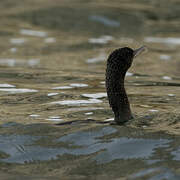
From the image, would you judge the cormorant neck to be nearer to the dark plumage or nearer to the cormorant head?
the dark plumage

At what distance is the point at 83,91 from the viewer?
9367 millimetres

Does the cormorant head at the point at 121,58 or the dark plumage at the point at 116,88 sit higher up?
the cormorant head at the point at 121,58

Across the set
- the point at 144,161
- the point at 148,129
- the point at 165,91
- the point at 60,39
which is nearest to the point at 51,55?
the point at 60,39

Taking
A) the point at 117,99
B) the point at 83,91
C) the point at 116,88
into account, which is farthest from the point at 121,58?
the point at 83,91

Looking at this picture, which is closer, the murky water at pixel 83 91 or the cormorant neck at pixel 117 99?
the murky water at pixel 83 91

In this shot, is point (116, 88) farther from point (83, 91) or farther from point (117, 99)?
point (83, 91)

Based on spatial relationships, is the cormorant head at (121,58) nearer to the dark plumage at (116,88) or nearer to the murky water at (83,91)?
the dark plumage at (116,88)

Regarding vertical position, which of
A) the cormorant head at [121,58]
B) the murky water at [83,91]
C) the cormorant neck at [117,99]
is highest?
the cormorant head at [121,58]

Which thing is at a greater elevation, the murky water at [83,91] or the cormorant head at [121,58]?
the cormorant head at [121,58]

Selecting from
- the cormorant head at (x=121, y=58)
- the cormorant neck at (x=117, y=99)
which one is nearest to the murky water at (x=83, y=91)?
the cormorant neck at (x=117, y=99)

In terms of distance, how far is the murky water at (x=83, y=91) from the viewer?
5.50 m

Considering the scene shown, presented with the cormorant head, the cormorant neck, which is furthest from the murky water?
the cormorant head

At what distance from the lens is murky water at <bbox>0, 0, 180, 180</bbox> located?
550cm

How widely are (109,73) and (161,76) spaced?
4.90 metres
